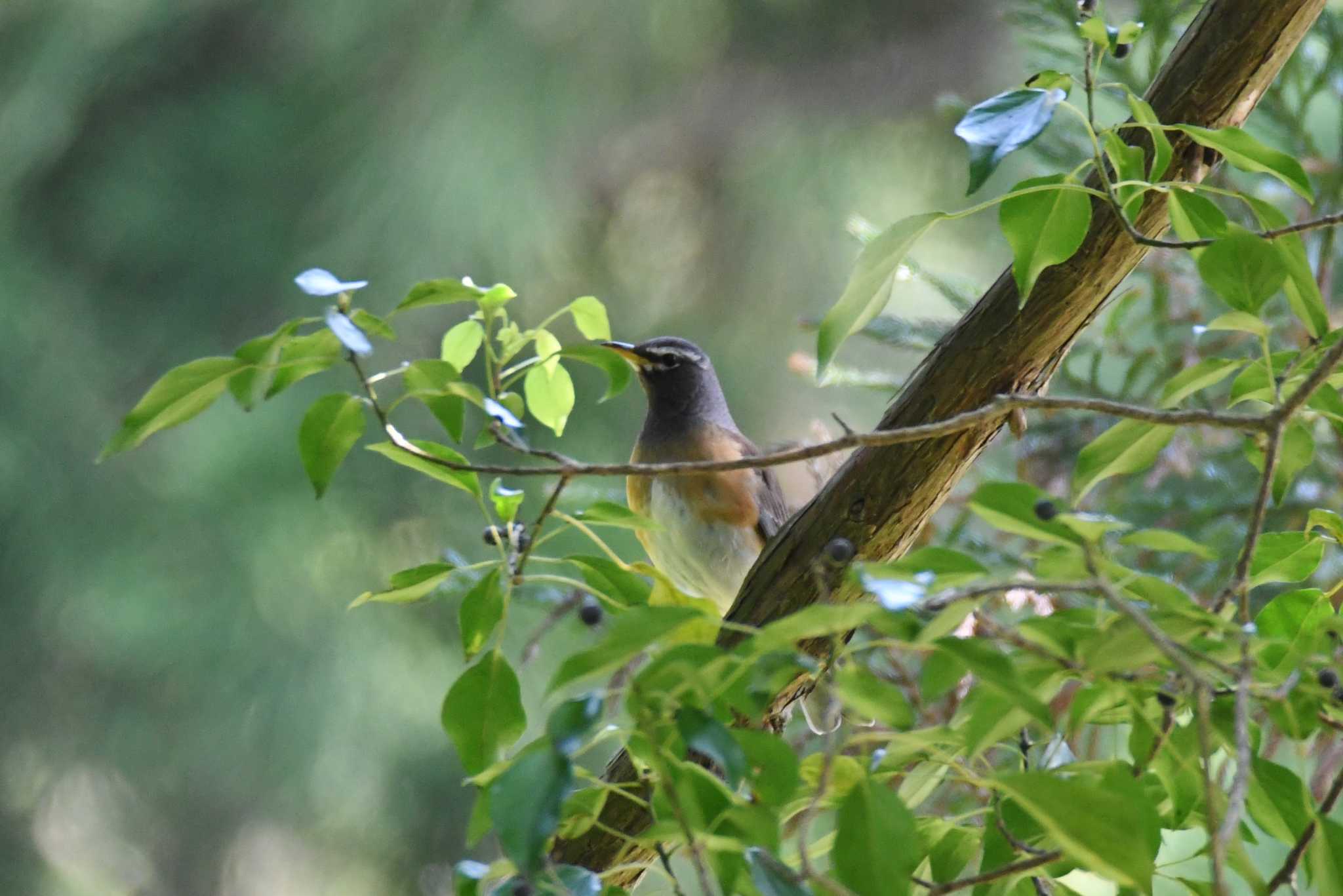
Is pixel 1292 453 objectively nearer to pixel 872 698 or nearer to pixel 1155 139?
pixel 1155 139

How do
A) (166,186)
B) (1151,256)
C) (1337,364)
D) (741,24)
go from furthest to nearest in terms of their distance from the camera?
(741,24), (166,186), (1151,256), (1337,364)

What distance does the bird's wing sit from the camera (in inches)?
59.2

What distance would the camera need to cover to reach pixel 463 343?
0.64 metres

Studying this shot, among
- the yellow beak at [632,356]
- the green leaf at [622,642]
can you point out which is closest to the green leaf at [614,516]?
the green leaf at [622,642]

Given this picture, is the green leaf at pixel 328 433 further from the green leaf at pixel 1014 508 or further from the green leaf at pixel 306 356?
the green leaf at pixel 1014 508

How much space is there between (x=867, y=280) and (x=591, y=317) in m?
0.16

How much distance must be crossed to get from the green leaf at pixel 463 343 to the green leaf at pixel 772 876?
317 mm

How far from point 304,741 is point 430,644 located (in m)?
0.31

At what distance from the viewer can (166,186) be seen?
2758 millimetres

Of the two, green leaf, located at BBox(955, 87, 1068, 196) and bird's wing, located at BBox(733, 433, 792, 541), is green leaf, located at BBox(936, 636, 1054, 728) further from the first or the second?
bird's wing, located at BBox(733, 433, 792, 541)

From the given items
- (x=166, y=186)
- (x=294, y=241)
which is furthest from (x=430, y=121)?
(x=166, y=186)

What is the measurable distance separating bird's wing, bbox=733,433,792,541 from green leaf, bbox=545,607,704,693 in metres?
1.11

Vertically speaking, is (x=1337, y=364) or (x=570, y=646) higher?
(x=1337, y=364)

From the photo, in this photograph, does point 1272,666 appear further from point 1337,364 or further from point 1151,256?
point 1151,256
